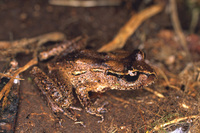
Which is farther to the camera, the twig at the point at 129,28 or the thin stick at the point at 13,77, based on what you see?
the twig at the point at 129,28

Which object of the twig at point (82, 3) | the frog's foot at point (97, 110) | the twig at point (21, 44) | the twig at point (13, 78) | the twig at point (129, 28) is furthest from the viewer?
the twig at point (82, 3)

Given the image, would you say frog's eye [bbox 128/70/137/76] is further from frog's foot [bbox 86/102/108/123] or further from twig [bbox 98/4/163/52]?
twig [bbox 98/4/163/52]

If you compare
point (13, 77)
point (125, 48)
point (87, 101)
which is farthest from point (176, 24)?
point (13, 77)

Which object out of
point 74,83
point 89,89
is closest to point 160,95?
point 89,89

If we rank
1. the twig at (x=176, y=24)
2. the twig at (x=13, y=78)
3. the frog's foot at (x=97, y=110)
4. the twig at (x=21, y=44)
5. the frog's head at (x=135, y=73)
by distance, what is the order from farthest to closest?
the twig at (x=176, y=24), the twig at (x=21, y=44), the frog's foot at (x=97, y=110), the frog's head at (x=135, y=73), the twig at (x=13, y=78)

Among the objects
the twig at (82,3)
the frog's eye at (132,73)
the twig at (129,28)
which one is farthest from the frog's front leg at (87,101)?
the twig at (82,3)

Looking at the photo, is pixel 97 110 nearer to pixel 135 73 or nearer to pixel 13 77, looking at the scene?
pixel 135 73

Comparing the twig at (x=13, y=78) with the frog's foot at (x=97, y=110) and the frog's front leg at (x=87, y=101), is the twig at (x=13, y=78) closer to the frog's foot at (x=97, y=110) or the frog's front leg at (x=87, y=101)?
the frog's front leg at (x=87, y=101)
